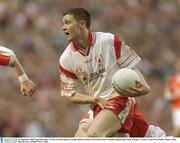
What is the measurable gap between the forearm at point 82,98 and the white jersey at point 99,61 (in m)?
0.08

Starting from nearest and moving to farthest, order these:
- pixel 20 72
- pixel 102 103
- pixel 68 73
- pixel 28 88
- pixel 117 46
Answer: pixel 28 88
pixel 20 72
pixel 102 103
pixel 117 46
pixel 68 73

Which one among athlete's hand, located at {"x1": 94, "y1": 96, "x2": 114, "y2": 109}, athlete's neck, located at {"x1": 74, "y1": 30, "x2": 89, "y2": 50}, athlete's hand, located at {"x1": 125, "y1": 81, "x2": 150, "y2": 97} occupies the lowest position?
athlete's hand, located at {"x1": 94, "y1": 96, "x2": 114, "y2": 109}

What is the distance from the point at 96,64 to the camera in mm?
11156

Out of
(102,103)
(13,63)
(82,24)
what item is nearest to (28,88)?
(13,63)

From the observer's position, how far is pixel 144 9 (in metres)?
23.8

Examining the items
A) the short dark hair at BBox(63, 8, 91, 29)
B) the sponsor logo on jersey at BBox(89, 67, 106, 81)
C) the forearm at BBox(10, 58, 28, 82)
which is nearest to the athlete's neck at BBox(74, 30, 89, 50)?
the short dark hair at BBox(63, 8, 91, 29)

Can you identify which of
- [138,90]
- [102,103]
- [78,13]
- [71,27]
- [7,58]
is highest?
[78,13]

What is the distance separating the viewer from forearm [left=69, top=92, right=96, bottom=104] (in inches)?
432

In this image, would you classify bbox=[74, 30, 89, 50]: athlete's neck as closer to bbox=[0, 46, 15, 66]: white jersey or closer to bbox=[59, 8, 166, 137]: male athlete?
bbox=[59, 8, 166, 137]: male athlete

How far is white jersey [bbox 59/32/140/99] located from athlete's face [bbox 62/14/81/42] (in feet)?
0.64

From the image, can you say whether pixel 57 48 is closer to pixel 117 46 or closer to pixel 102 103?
pixel 117 46

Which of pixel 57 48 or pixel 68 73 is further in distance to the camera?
pixel 57 48

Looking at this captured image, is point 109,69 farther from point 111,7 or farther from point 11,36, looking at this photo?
point 111,7

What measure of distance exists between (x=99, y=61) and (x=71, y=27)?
52 centimetres
